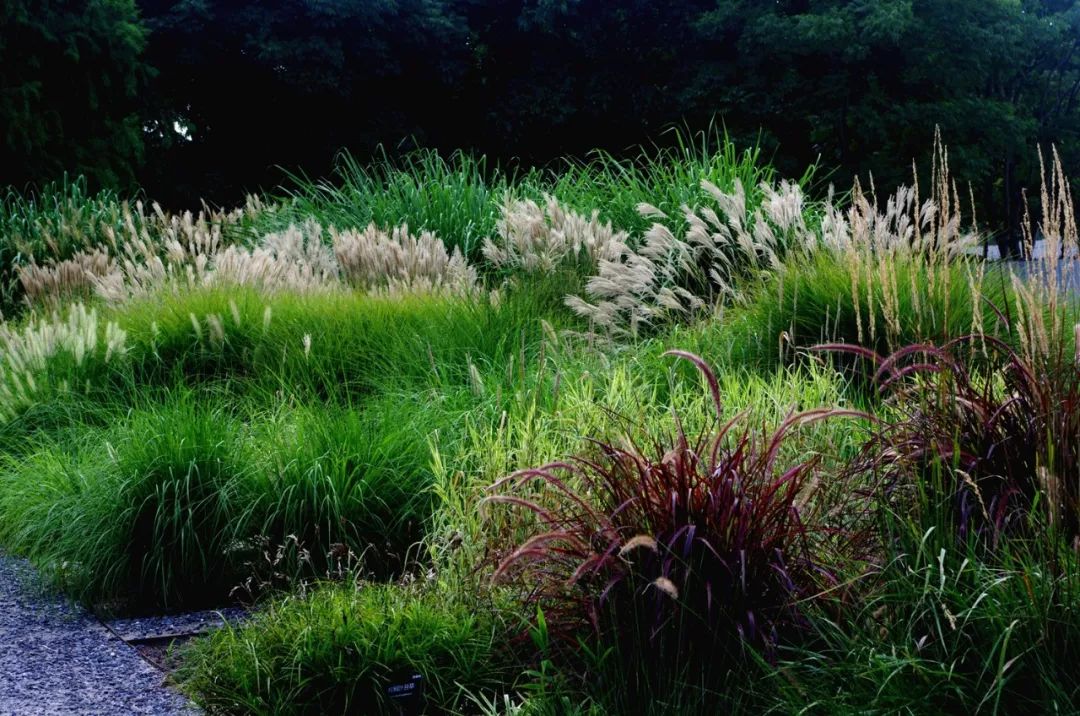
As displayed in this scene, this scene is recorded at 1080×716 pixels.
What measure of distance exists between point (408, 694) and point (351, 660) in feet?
0.67

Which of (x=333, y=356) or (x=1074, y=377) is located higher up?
(x=1074, y=377)

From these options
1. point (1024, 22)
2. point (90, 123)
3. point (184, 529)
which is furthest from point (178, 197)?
point (184, 529)

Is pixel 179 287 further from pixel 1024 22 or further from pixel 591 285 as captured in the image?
pixel 1024 22

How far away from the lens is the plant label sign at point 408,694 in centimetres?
303

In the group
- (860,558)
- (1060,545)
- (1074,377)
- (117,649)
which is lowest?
(117,649)

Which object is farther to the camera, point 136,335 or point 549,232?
point 549,232

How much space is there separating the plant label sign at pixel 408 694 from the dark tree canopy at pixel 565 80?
20188 millimetres

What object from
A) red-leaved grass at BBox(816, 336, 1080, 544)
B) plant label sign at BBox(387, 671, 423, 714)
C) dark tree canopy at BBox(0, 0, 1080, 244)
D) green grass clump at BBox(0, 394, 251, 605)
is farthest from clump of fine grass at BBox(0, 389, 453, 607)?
dark tree canopy at BBox(0, 0, 1080, 244)

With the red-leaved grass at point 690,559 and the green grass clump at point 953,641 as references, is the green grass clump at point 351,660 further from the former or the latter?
the green grass clump at point 953,641

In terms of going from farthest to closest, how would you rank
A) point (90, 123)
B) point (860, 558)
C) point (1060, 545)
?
point (90, 123) < point (860, 558) < point (1060, 545)

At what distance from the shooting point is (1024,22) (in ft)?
84.3

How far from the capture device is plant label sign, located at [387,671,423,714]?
3033mm

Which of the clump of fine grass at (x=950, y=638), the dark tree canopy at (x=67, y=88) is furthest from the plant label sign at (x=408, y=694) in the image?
the dark tree canopy at (x=67, y=88)

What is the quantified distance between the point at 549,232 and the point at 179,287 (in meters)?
2.48
